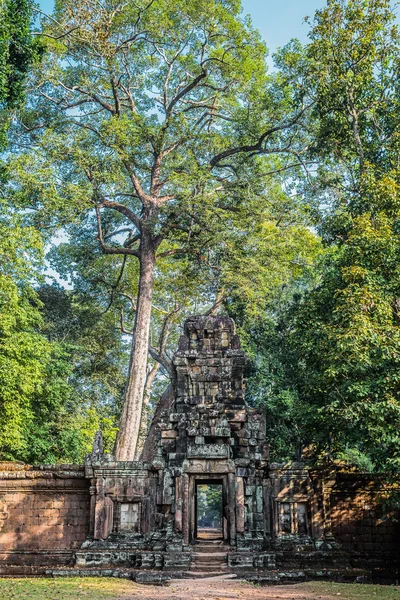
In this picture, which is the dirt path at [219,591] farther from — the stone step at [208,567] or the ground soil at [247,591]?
the stone step at [208,567]

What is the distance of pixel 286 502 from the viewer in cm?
1389

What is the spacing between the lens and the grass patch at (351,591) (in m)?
9.24

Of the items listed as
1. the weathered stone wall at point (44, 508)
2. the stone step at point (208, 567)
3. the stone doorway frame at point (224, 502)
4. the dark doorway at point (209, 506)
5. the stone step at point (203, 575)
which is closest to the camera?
the stone step at point (203, 575)

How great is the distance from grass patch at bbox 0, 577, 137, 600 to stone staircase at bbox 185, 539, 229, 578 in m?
1.57

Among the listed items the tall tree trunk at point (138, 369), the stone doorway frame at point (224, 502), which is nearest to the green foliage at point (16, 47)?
the tall tree trunk at point (138, 369)

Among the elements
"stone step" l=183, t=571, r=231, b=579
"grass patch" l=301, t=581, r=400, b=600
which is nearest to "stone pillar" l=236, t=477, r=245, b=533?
"stone step" l=183, t=571, r=231, b=579

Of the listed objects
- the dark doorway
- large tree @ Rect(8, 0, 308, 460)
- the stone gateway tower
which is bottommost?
the dark doorway

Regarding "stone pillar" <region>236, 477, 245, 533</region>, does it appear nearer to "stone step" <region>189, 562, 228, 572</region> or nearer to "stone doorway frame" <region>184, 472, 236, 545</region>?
"stone doorway frame" <region>184, 472, 236, 545</region>

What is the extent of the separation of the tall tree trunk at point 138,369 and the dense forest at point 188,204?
0.22 feet

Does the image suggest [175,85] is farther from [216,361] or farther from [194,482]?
[194,482]

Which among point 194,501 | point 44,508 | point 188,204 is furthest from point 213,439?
point 188,204

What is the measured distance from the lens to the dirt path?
351 inches

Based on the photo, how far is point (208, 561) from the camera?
12.4m

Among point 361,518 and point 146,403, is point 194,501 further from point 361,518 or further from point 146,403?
point 146,403
